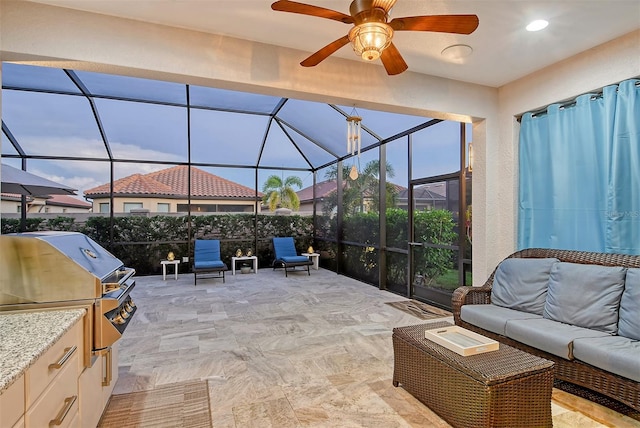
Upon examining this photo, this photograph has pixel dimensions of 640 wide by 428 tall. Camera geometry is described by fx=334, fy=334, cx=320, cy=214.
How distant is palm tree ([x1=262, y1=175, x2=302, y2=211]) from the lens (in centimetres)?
887

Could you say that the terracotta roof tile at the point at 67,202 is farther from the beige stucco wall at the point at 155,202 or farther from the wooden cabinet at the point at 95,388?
the wooden cabinet at the point at 95,388

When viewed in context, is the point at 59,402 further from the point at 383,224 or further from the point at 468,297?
the point at 383,224

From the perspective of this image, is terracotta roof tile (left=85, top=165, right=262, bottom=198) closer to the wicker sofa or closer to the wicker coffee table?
the wicker sofa

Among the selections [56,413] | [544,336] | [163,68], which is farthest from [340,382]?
[163,68]

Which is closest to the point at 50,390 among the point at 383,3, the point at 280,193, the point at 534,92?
the point at 383,3

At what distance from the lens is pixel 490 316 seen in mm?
2984

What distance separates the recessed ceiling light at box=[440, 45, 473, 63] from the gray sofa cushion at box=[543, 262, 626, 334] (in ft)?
7.02

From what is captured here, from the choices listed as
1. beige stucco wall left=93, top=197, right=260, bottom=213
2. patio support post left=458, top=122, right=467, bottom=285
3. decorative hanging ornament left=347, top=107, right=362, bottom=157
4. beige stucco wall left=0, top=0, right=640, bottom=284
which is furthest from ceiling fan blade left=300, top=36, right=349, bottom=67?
beige stucco wall left=93, top=197, right=260, bottom=213

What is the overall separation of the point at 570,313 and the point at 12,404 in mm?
3456

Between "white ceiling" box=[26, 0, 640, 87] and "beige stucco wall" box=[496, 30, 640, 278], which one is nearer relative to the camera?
"white ceiling" box=[26, 0, 640, 87]

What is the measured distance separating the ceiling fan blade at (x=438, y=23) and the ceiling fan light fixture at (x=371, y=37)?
0.08 metres

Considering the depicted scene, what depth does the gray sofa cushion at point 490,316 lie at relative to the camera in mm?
2887

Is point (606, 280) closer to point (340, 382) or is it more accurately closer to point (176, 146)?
point (340, 382)

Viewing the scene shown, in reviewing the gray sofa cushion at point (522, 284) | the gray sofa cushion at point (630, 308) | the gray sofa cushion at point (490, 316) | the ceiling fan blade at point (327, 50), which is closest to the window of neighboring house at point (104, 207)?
the ceiling fan blade at point (327, 50)
